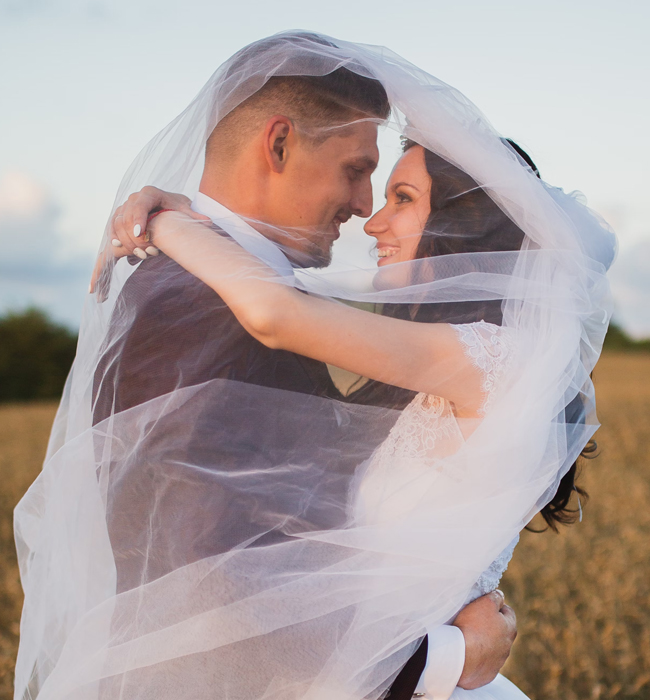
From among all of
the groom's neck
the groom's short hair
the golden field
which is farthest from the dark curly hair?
the golden field

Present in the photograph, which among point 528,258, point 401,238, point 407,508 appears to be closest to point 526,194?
point 528,258

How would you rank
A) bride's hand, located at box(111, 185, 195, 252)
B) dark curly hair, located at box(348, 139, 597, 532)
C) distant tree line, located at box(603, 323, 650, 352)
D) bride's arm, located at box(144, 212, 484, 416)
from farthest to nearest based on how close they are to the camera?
1. distant tree line, located at box(603, 323, 650, 352)
2. dark curly hair, located at box(348, 139, 597, 532)
3. bride's hand, located at box(111, 185, 195, 252)
4. bride's arm, located at box(144, 212, 484, 416)

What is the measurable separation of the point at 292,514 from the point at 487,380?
67 cm

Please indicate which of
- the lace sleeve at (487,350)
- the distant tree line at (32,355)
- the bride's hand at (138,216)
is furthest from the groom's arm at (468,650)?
the distant tree line at (32,355)

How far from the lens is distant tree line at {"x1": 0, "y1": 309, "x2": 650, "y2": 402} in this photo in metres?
31.8

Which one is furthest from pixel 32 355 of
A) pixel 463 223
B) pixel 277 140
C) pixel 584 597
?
pixel 463 223

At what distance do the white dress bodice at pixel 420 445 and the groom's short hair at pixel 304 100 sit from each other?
0.74m

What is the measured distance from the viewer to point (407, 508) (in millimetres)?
2092

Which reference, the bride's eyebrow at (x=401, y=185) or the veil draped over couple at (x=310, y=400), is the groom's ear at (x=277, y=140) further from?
the bride's eyebrow at (x=401, y=185)

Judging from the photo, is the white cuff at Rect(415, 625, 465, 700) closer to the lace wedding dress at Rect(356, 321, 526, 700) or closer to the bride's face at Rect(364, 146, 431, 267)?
the lace wedding dress at Rect(356, 321, 526, 700)

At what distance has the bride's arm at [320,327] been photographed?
188 cm

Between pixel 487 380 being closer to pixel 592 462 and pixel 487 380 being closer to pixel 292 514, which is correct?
pixel 292 514

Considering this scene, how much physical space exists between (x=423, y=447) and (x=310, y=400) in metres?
0.39

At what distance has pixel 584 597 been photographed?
17.9 ft
